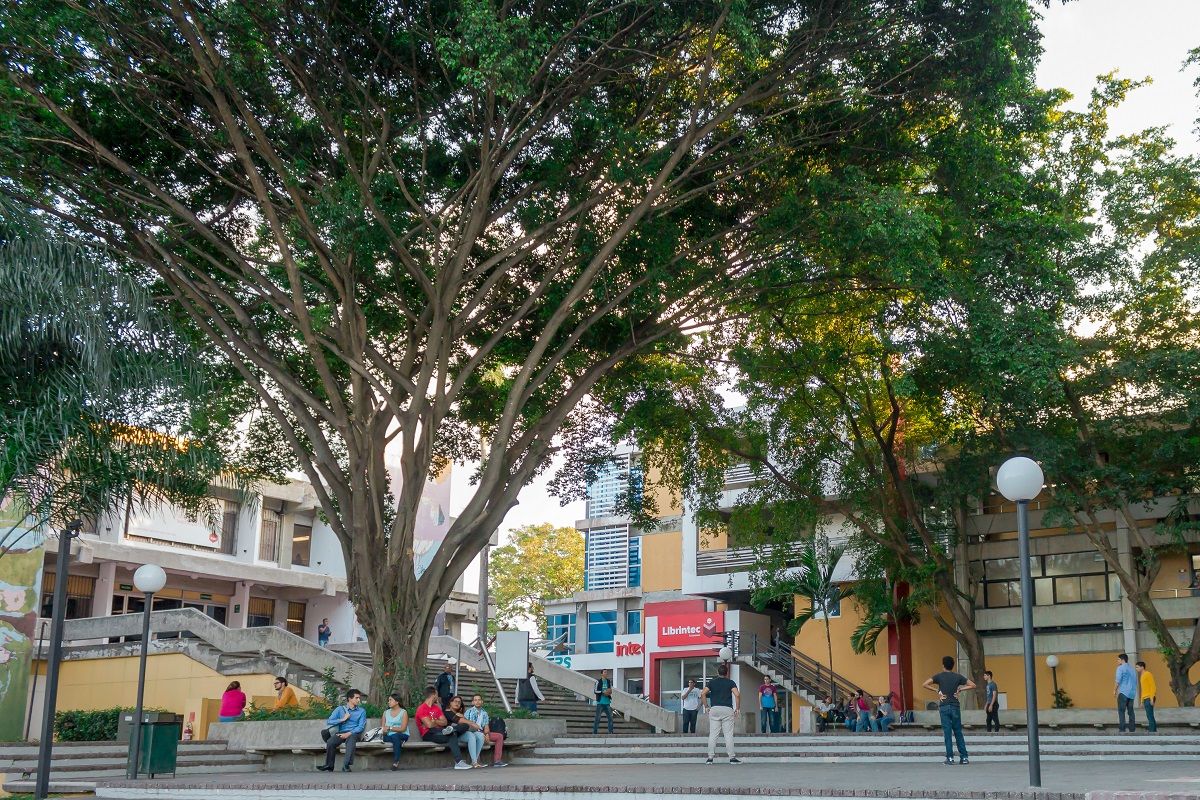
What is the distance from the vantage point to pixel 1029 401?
2117cm

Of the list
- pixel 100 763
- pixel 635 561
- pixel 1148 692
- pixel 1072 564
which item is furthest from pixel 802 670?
pixel 100 763

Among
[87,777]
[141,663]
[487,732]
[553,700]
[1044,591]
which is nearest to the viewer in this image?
[141,663]

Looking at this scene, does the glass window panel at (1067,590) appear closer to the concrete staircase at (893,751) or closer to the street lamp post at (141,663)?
the concrete staircase at (893,751)

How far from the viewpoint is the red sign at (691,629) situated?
37.8 m

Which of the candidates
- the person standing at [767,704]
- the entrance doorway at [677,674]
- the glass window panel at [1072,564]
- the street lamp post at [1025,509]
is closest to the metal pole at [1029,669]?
the street lamp post at [1025,509]

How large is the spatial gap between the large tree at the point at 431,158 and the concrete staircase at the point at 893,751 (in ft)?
12.3

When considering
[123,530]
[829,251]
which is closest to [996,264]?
[829,251]

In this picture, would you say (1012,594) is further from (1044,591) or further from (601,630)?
(601,630)

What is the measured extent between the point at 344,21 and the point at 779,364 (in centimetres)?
1267

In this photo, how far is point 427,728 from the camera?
1712 centimetres

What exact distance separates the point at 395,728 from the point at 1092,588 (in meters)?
22.2

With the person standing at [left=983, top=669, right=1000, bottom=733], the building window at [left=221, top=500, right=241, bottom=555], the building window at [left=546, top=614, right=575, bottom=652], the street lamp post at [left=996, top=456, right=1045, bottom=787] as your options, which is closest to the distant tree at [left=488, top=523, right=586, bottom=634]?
the building window at [left=546, top=614, right=575, bottom=652]

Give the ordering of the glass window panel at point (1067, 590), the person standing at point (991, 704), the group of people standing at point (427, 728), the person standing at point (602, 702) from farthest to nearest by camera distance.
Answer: the glass window panel at point (1067, 590) → the person standing at point (602, 702) → the person standing at point (991, 704) → the group of people standing at point (427, 728)

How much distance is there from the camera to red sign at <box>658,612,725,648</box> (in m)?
37.8
